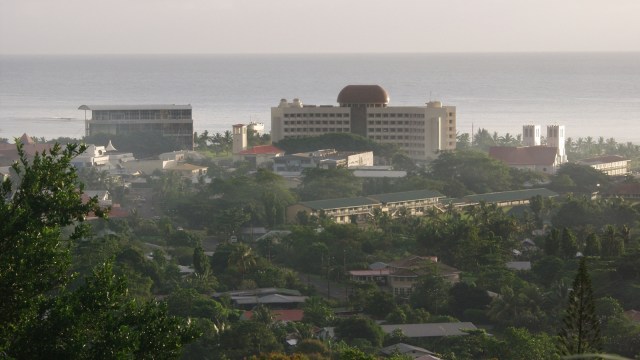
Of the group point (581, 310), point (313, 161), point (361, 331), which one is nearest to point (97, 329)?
point (581, 310)

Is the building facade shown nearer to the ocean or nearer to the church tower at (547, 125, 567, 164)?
the ocean

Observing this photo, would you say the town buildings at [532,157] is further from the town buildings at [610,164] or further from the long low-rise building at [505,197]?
the long low-rise building at [505,197]

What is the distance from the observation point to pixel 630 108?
128875 millimetres

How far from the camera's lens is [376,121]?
71438 millimetres

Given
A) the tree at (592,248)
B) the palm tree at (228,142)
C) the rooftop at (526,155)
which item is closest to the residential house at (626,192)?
the rooftop at (526,155)

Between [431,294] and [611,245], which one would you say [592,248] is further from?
[431,294]

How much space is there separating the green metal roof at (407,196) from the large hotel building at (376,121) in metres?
16.6

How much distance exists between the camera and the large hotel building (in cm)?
7019

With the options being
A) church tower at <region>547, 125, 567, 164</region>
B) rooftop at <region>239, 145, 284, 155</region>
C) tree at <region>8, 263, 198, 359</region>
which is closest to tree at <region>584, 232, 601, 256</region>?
tree at <region>8, 263, 198, 359</region>

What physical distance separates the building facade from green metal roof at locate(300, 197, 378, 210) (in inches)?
967

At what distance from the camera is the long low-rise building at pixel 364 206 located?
48600mm

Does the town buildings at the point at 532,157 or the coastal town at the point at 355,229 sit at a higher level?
the town buildings at the point at 532,157

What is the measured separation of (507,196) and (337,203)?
6.99 m

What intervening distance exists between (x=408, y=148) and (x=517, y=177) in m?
12.5
